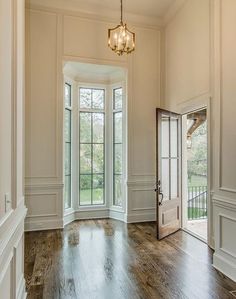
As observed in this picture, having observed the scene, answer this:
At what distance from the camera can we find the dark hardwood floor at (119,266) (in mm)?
2673

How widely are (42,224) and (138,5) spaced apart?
4680 mm

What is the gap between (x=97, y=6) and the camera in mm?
5055

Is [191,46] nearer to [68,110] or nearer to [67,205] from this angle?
[68,110]

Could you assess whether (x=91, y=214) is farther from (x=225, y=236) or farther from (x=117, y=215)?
(x=225, y=236)

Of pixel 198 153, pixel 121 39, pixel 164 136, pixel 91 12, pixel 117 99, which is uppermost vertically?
pixel 91 12

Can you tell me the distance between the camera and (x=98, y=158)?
5.95 meters

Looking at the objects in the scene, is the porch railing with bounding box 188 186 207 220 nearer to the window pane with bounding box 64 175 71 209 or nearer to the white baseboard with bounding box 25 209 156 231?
the white baseboard with bounding box 25 209 156 231

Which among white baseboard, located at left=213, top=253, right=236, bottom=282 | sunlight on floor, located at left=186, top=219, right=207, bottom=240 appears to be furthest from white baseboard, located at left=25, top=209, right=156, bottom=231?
white baseboard, located at left=213, top=253, right=236, bottom=282

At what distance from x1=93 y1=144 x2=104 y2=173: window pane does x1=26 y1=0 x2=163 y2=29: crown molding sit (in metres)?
2.72

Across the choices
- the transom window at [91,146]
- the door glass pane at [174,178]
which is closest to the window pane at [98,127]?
the transom window at [91,146]

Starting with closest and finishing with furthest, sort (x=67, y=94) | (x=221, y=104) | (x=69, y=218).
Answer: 1. (x=221, y=104)
2. (x=69, y=218)
3. (x=67, y=94)

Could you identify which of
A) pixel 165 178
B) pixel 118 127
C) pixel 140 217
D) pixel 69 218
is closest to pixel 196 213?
pixel 140 217

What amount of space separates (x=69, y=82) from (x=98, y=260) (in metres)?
3.73

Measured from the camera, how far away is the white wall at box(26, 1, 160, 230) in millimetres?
4844
